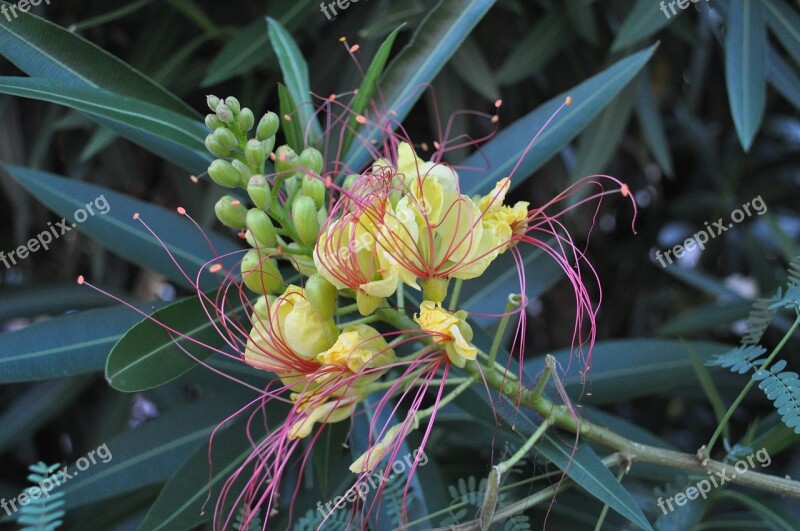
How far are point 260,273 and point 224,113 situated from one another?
160 mm

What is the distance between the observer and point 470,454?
55.2 inches

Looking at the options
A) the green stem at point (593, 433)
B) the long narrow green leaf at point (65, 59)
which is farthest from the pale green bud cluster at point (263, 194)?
the long narrow green leaf at point (65, 59)

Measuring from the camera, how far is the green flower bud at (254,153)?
0.76m

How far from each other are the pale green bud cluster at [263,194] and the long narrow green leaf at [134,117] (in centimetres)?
14

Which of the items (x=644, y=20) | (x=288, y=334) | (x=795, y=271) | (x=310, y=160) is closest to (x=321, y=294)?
(x=288, y=334)

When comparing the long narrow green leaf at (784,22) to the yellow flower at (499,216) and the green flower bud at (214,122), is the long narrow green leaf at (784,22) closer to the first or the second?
the yellow flower at (499,216)

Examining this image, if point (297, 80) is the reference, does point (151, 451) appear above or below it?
below

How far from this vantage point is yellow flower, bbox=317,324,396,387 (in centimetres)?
71

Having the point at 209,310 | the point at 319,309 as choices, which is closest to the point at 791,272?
the point at 319,309

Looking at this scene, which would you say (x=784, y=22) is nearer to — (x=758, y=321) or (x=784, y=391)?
(x=758, y=321)

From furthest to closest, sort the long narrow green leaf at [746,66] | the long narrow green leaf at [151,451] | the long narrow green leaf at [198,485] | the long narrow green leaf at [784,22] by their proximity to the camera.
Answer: the long narrow green leaf at [784,22]
the long narrow green leaf at [746,66]
the long narrow green leaf at [151,451]
the long narrow green leaf at [198,485]

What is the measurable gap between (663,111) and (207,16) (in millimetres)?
1193

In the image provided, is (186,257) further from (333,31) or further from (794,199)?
(794,199)

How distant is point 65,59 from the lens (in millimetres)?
911
